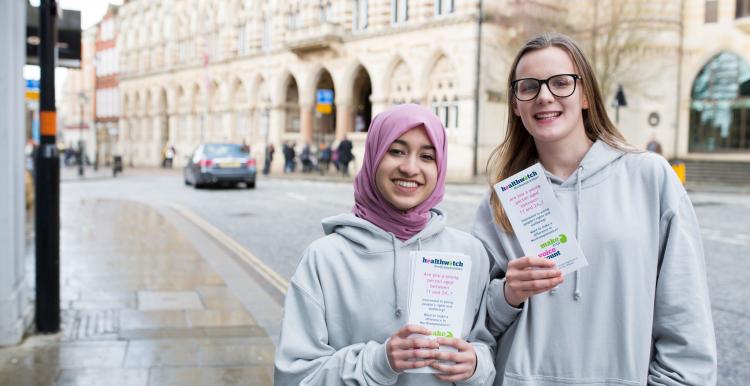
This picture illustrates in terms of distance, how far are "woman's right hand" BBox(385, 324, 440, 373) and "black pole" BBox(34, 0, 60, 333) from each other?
4.18 m

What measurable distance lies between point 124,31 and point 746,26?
2033 inches

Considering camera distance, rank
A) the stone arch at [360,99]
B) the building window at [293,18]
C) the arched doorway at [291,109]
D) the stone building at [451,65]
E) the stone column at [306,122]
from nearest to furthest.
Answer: the stone building at [451,65] < the stone arch at [360,99] < the stone column at [306,122] < the building window at [293,18] < the arched doorway at [291,109]

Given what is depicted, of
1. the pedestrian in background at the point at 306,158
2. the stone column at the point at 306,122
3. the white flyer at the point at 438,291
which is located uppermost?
the stone column at the point at 306,122

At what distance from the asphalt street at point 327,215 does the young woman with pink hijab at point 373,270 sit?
135 inches

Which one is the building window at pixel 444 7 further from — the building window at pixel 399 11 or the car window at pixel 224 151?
the car window at pixel 224 151

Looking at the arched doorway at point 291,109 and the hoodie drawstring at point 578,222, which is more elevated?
the arched doorway at point 291,109

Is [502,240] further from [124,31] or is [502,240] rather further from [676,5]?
[124,31]

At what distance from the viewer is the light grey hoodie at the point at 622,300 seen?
2.07 m

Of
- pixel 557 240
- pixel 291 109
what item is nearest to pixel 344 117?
pixel 291 109

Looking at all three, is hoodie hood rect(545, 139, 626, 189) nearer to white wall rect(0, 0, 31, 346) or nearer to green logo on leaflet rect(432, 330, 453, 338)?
green logo on leaflet rect(432, 330, 453, 338)

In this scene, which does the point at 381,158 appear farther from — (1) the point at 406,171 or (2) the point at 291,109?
(2) the point at 291,109

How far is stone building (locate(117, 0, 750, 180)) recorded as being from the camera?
95.2 ft

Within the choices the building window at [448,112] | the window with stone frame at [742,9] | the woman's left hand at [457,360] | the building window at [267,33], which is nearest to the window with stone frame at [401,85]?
the building window at [448,112]

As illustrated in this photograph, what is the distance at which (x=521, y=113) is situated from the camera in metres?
2.30
